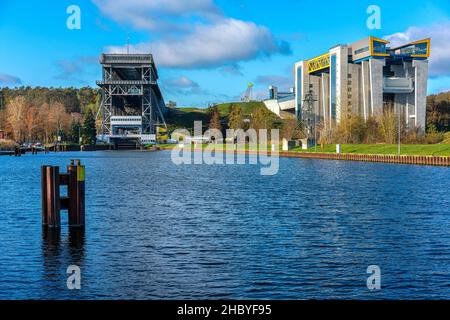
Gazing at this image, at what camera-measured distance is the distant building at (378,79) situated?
489 ft

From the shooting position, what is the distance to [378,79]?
149 meters

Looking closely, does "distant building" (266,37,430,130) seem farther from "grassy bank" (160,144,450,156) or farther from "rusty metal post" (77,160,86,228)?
"rusty metal post" (77,160,86,228)

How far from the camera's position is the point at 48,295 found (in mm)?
18094

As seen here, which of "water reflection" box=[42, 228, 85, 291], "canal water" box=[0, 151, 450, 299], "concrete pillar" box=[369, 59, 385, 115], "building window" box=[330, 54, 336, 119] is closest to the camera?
"canal water" box=[0, 151, 450, 299]

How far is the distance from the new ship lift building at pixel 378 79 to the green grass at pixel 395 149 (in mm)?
20331

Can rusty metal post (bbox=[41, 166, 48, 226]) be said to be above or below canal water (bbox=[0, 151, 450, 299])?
above

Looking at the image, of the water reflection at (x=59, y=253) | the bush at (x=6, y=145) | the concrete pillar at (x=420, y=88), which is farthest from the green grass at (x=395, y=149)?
the bush at (x=6, y=145)

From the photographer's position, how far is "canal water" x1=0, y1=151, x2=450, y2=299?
61.8ft

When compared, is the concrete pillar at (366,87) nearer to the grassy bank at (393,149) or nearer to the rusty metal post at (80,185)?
the grassy bank at (393,149)

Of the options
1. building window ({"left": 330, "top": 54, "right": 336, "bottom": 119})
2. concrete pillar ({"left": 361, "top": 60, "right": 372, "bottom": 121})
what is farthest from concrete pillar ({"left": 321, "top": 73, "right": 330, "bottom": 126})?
concrete pillar ({"left": 361, "top": 60, "right": 372, "bottom": 121})

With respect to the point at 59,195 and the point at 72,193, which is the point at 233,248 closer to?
the point at 72,193

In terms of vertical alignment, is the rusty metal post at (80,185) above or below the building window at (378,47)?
below
